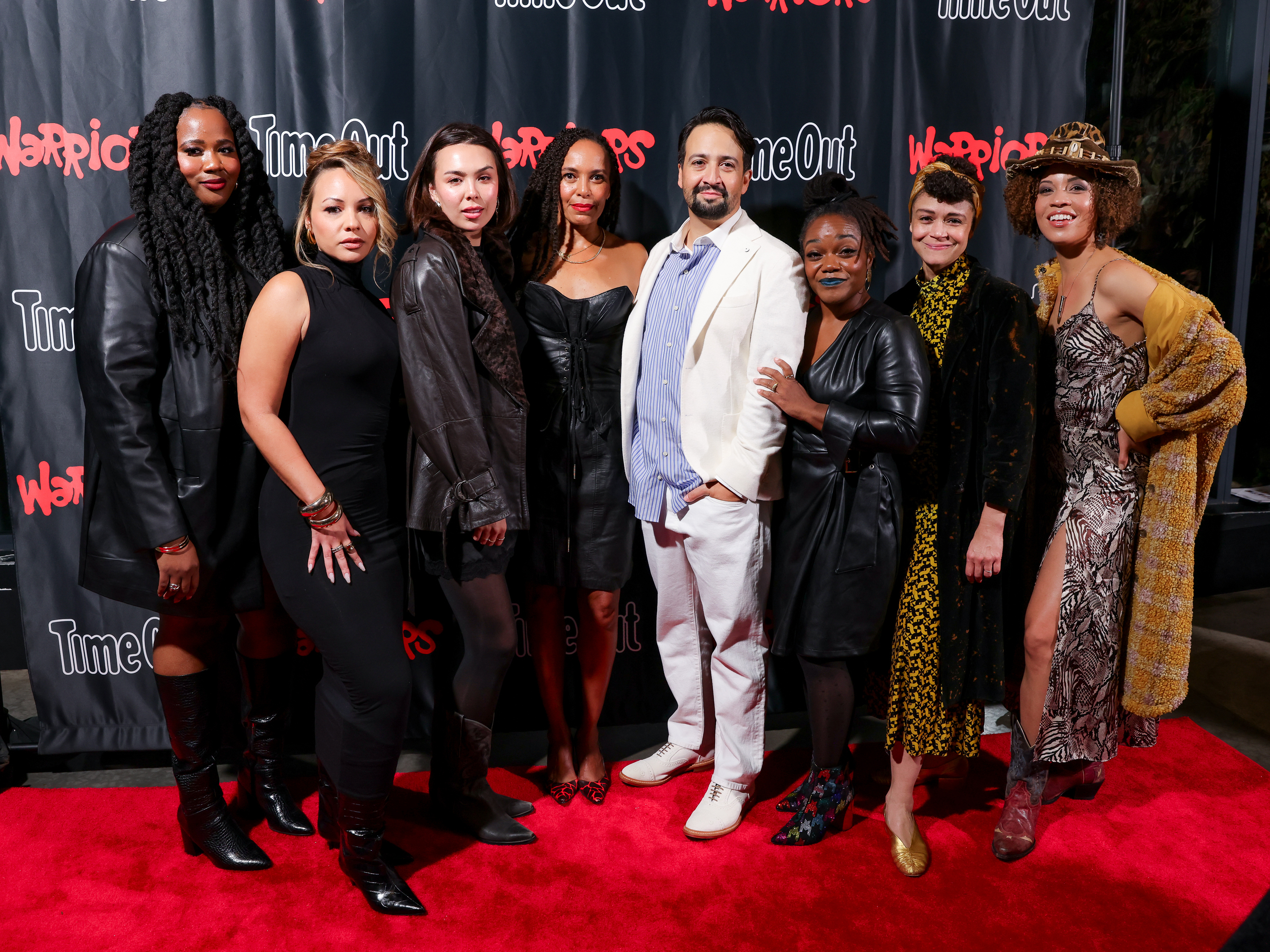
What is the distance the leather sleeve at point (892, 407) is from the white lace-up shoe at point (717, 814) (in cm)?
111

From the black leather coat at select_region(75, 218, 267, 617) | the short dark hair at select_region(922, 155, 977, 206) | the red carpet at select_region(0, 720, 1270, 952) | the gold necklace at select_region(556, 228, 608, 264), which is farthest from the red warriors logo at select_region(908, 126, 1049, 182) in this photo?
the black leather coat at select_region(75, 218, 267, 617)

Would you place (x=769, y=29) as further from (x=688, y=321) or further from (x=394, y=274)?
(x=394, y=274)

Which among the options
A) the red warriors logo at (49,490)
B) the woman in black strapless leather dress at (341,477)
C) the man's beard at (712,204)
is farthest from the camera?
the red warriors logo at (49,490)

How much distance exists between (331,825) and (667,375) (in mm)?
1633

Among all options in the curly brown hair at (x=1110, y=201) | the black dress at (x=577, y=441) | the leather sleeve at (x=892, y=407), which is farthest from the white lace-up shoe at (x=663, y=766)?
the curly brown hair at (x=1110, y=201)

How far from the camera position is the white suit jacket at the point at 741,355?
2.54m

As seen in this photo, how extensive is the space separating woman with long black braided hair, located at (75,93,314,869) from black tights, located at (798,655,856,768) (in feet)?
5.23

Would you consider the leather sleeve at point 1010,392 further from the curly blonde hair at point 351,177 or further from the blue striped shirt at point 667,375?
the curly blonde hair at point 351,177

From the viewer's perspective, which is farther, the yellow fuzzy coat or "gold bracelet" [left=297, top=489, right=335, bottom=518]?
the yellow fuzzy coat

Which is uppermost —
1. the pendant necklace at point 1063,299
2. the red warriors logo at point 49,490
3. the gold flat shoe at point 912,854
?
the pendant necklace at point 1063,299

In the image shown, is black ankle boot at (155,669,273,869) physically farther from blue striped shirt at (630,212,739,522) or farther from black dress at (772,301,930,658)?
black dress at (772,301,930,658)

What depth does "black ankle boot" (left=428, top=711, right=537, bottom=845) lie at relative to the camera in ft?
8.75

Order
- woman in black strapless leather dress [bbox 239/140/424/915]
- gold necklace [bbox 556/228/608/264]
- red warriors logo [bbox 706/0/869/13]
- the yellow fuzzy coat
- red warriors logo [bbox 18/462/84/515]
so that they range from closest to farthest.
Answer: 1. woman in black strapless leather dress [bbox 239/140/424/915]
2. the yellow fuzzy coat
3. gold necklace [bbox 556/228/608/264]
4. red warriors logo [bbox 18/462/84/515]
5. red warriors logo [bbox 706/0/869/13]

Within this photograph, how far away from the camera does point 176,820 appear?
283cm
